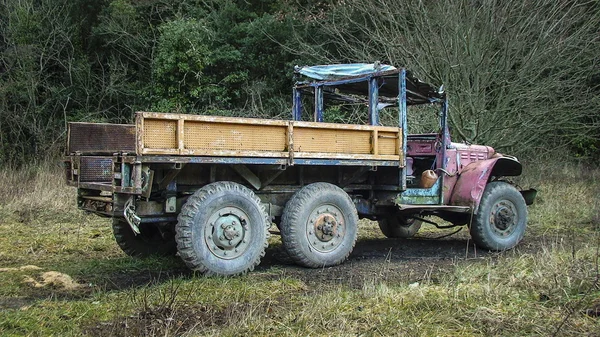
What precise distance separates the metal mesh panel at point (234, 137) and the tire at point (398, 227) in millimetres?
3543

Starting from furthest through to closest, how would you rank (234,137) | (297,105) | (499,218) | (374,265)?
1. (297,105)
2. (499,218)
3. (374,265)
4. (234,137)

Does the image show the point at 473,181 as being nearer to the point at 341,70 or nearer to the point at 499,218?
the point at 499,218

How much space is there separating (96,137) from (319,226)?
275cm

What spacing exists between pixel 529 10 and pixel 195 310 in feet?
36.1

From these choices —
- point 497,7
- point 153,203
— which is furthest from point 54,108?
point 153,203

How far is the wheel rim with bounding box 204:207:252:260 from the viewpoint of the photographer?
6016 mm

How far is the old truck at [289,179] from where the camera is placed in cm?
585

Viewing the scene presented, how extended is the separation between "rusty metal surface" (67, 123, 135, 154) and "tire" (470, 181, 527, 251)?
4.64 metres

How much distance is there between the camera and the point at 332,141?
6742 mm

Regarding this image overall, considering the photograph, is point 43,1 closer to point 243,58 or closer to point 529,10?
point 243,58

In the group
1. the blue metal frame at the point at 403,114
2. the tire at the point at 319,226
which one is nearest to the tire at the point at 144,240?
the tire at the point at 319,226

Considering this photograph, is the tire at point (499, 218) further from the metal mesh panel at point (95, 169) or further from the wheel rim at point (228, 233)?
the metal mesh panel at point (95, 169)

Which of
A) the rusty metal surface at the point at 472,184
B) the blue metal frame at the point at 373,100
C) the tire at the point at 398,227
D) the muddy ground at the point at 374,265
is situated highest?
the blue metal frame at the point at 373,100

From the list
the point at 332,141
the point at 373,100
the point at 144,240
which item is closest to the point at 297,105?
the point at 373,100
